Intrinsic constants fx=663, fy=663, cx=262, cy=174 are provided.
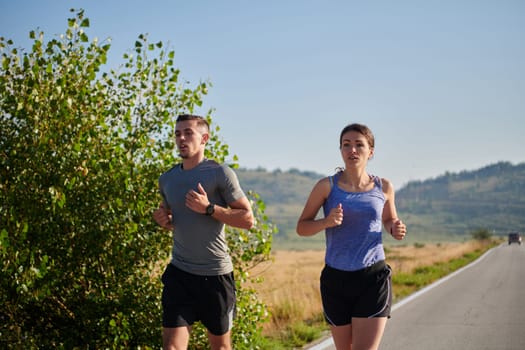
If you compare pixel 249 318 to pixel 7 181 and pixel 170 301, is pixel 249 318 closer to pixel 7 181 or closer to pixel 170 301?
pixel 170 301

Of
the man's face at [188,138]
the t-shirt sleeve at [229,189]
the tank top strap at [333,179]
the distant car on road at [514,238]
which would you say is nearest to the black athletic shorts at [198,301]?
the t-shirt sleeve at [229,189]

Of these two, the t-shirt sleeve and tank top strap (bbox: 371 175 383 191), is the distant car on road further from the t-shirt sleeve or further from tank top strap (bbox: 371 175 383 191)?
the t-shirt sleeve

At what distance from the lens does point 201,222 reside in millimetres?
4602

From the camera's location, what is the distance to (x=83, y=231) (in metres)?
6.18

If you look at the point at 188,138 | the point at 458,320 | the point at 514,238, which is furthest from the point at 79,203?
the point at 514,238

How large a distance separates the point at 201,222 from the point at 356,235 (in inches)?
42.7

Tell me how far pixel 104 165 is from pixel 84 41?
4.19ft

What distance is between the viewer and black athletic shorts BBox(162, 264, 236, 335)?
464 cm

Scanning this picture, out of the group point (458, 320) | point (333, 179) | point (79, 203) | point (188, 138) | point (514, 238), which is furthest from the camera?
point (514, 238)

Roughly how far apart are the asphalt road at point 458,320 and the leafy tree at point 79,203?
2932 mm

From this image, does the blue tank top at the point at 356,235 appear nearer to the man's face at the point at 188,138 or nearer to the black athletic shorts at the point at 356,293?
the black athletic shorts at the point at 356,293

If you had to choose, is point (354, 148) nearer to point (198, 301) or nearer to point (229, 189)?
point (229, 189)

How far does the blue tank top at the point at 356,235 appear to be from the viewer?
463cm

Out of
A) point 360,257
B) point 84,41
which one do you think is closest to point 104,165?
point 84,41
